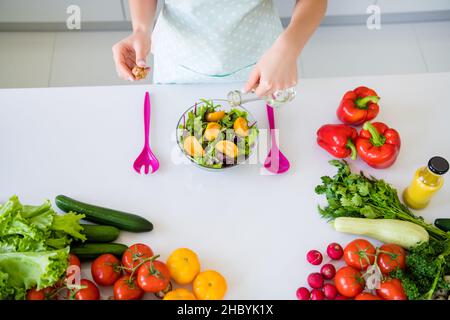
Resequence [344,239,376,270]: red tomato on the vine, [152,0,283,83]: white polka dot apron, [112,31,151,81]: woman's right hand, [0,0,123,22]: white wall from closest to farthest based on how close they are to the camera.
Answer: [344,239,376,270]: red tomato on the vine < [112,31,151,81]: woman's right hand < [152,0,283,83]: white polka dot apron < [0,0,123,22]: white wall

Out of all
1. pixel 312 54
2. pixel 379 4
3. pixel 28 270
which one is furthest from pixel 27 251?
pixel 379 4

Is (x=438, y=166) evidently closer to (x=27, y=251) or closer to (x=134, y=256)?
(x=134, y=256)

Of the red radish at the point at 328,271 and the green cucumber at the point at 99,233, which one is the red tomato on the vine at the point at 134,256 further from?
the red radish at the point at 328,271

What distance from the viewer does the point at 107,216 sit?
3.20 ft

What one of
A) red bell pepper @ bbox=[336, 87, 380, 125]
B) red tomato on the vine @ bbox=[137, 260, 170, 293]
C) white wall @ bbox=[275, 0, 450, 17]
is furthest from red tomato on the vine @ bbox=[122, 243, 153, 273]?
white wall @ bbox=[275, 0, 450, 17]

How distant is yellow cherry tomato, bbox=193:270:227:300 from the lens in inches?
35.0

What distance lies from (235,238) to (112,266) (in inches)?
11.4

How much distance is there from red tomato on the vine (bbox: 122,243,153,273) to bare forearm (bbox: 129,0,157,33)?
564 millimetres

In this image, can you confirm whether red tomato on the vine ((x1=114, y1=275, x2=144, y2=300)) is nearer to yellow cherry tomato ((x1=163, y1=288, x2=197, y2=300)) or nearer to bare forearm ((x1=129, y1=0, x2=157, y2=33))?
yellow cherry tomato ((x1=163, y1=288, x2=197, y2=300))

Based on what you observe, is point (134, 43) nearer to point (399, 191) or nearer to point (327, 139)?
point (327, 139)

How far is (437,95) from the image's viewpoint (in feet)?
3.93

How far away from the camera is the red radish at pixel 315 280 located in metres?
0.92

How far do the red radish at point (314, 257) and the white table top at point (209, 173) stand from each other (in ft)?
0.08
